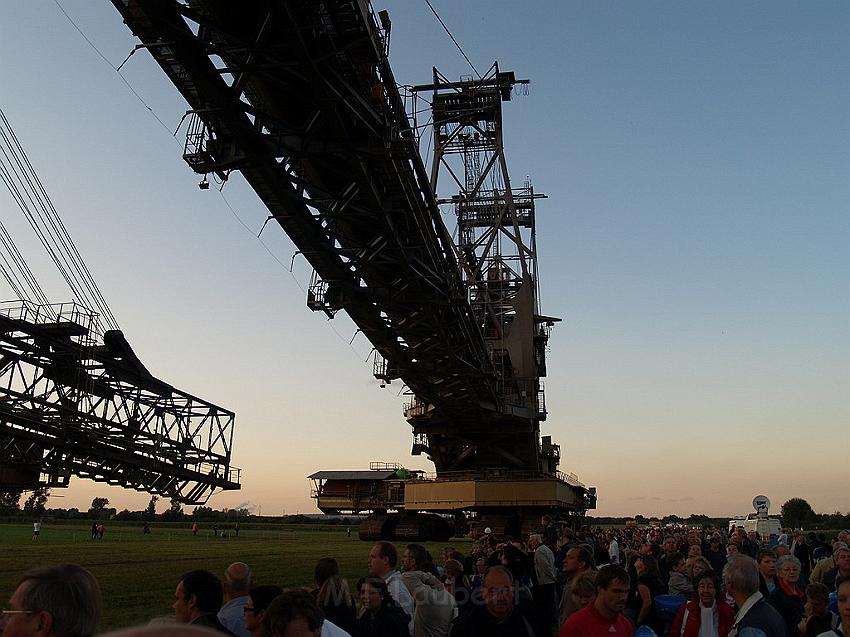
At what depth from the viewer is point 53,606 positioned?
286cm

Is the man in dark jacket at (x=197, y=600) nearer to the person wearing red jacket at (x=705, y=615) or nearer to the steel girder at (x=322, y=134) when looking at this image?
the person wearing red jacket at (x=705, y=615)

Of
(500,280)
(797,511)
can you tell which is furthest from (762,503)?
→ (797,511)

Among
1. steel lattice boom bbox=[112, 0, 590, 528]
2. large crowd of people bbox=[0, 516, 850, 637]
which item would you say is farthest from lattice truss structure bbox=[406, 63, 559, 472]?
large crowd of people bbox=[0, 516, 850, 637]

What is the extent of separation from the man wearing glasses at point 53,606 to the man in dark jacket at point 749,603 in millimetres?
4239

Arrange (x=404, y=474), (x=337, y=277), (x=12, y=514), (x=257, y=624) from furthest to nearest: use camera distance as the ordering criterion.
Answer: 1. (x=12, y=514)
2. (x=404, y=474)
3. (x=337, y=277)
4. (x=257, y=624)

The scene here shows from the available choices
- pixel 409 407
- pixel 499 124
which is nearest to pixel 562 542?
pixel 409 407

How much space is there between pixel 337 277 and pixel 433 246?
7.79 ft

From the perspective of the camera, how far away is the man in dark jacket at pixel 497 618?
5.05 m

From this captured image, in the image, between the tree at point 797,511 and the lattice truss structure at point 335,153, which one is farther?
the tree at point 797,511

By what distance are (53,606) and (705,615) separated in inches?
210

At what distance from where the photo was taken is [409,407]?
32.5 m

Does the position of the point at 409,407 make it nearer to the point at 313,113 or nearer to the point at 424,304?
the point at 424,304

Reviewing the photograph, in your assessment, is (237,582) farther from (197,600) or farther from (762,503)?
(762,503)

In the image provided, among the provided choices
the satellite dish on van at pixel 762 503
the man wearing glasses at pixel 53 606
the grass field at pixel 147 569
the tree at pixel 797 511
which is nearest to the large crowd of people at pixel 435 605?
the man wearing glasses at pixel 53 606
